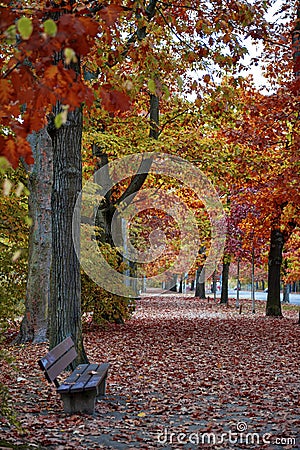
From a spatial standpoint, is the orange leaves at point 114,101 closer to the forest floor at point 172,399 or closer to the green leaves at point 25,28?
the green leaves at point 25,28

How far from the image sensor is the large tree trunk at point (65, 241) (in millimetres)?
8492

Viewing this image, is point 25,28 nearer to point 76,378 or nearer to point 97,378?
point 97,378

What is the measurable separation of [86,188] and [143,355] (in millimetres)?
5214

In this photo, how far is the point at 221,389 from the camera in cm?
838

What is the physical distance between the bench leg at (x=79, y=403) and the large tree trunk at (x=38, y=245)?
6.37 metres

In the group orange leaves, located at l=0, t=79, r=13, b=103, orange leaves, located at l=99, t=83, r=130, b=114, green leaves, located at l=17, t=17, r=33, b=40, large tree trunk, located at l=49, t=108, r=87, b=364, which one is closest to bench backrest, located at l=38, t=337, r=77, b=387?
large tree trunk, located at l=49, t=108, r=87, b=364

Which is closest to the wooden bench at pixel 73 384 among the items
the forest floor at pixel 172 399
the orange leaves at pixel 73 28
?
the forest floor at pixel 172 399

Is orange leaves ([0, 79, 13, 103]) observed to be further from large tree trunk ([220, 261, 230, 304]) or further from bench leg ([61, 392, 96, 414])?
large tree trunk ([220, 261, 230, 304])

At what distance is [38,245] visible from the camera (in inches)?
501

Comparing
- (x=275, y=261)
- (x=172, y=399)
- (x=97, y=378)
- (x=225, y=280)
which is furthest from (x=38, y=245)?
(x=225, y=280)

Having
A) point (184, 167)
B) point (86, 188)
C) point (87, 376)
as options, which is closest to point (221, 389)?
point (87, 376)

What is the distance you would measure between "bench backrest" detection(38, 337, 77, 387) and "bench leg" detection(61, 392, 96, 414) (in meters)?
0.25

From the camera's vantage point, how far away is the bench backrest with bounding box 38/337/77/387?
6160 millimetres

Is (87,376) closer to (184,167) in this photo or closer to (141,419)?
(141,419)
